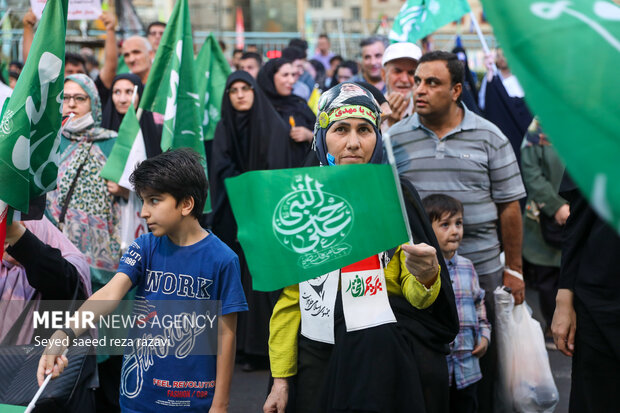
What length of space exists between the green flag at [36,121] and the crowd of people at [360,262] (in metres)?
0.22

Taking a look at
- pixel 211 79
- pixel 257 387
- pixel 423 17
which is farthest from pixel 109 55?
pixel 257 387

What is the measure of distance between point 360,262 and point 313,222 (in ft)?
1.32

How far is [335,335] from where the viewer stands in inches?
109

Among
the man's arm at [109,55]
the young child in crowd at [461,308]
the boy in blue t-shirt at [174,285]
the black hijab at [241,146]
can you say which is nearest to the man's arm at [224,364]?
the boy in blue t-shirt at [174,285]

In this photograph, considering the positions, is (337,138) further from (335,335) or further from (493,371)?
(493,371)

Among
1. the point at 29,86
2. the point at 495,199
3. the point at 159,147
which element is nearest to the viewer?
the point at 29,86

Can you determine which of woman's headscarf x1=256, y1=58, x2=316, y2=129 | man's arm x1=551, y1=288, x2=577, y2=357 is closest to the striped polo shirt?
man's arm x1=551, y1=288, x2=577, y2=357

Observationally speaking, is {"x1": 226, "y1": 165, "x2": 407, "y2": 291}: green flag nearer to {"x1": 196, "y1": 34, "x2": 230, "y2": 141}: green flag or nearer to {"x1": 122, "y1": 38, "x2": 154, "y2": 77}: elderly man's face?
{"x1": 122, "y1": 38, "x2": 154, "y2": 77}: elderly man's face

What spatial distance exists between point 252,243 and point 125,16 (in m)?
14.9

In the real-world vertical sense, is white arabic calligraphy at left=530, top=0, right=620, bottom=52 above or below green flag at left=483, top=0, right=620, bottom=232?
above

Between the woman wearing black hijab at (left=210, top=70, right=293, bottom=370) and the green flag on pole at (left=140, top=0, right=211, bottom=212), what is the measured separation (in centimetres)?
102

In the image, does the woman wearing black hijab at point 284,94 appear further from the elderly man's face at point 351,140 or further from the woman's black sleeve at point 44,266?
the elderly man's face at point 351,140

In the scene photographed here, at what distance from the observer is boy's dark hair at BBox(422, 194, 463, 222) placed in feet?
13.1

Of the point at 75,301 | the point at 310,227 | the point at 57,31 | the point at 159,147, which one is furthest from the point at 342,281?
the point at 159,147
